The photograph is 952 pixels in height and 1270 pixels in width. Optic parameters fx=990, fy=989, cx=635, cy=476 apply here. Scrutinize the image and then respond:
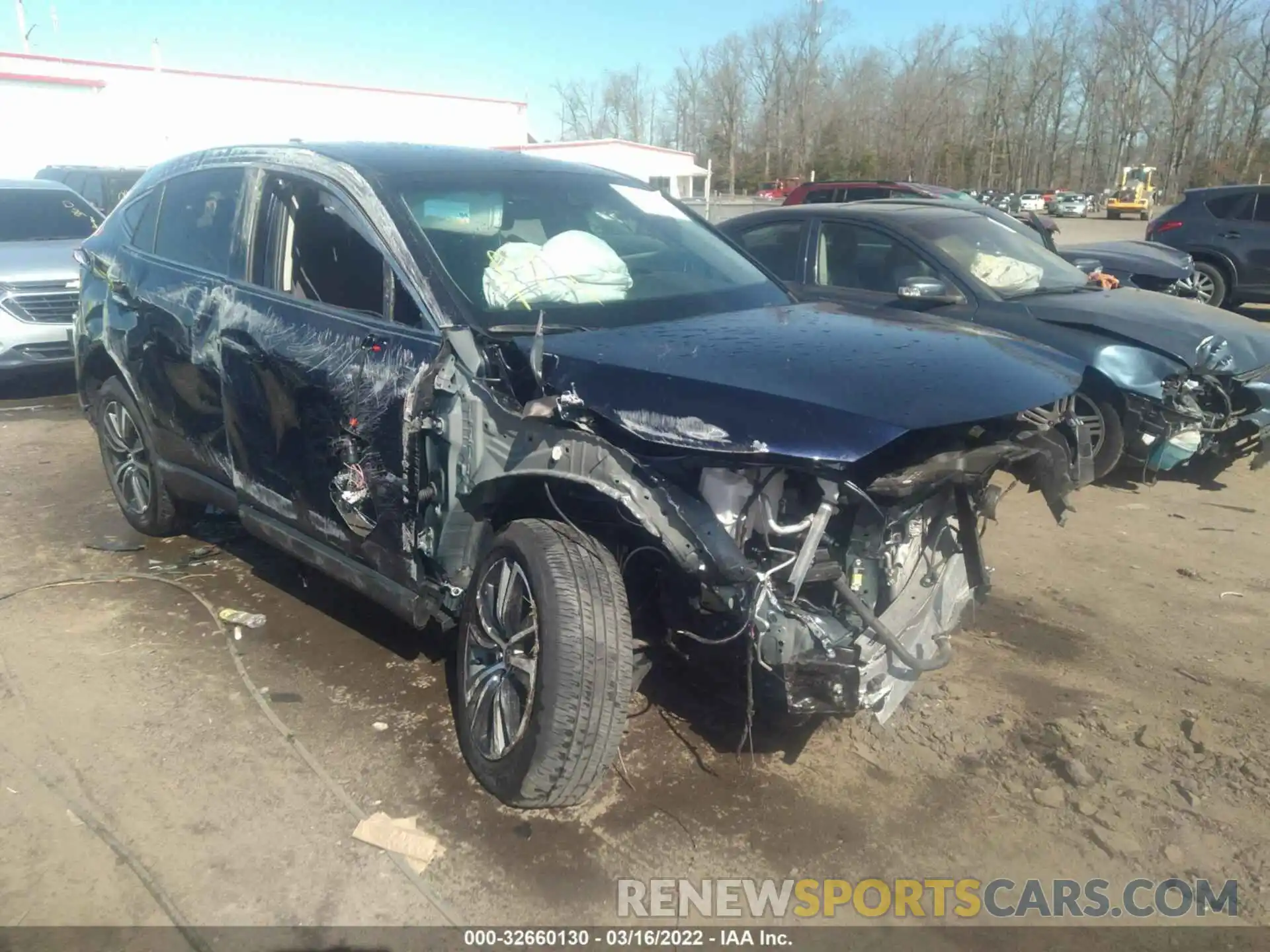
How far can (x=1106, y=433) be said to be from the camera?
19.7 feet

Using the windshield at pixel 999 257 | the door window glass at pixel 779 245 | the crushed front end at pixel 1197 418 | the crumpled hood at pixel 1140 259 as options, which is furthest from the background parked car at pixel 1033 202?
Answer: the crushed front end at pixel 1197 418

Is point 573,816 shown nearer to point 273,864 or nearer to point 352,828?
point 352,828

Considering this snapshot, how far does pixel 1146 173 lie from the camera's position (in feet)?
181

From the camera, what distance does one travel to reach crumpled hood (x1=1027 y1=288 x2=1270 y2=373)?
5895mm

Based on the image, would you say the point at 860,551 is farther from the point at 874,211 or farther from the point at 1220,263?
the point at 1220,263

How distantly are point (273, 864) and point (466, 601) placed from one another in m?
0.93

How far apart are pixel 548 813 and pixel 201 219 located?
9.83ft

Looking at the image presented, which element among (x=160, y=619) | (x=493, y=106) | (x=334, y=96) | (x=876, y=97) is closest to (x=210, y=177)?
(x=160, y=619)

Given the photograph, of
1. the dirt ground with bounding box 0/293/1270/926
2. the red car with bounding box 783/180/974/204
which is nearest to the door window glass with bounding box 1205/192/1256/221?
the red car with bounding box 783/180/974/204

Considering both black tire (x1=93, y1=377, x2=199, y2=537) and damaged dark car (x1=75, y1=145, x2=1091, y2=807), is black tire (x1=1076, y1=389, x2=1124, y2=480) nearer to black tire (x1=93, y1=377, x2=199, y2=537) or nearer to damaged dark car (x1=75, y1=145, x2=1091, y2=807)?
damaged dark car (x1=75, y1=145, x2=1091, y2=807)

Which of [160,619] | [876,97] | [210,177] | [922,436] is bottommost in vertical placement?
[160,619]

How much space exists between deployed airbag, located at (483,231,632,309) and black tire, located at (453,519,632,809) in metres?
0.81

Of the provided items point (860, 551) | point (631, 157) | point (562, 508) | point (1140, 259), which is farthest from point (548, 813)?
point (631, 157)

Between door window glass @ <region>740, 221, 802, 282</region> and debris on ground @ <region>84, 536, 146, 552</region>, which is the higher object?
door window glass @ <region>740, 221, 802, 282</region>
